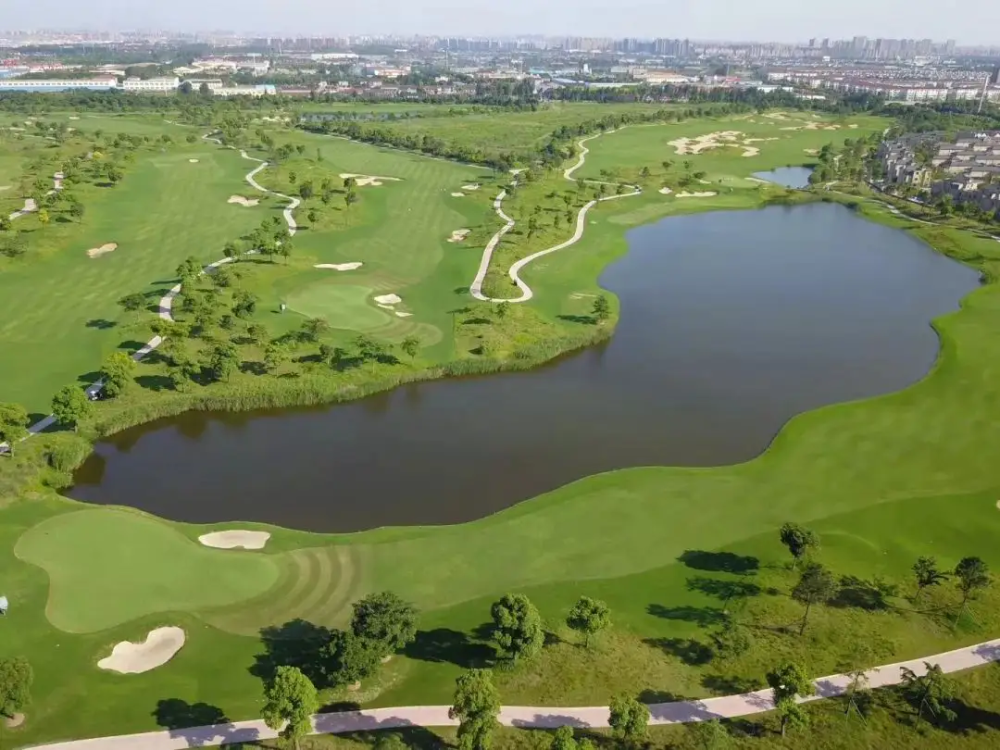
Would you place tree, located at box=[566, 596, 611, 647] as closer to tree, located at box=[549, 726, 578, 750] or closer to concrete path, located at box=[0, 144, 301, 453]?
tree, located at box=[549, 726, 578, 750]

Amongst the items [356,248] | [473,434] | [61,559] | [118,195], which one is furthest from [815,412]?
[118,195]

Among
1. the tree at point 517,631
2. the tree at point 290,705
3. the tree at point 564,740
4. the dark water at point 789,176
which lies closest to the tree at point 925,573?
the tree at point 517,631

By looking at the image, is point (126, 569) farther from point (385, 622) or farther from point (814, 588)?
point (814, 588)

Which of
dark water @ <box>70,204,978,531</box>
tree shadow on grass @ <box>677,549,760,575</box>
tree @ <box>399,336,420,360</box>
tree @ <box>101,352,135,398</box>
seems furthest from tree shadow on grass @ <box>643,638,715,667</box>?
tree @ <box>101,352,135,398</box>

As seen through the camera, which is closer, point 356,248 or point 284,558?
point 284,558

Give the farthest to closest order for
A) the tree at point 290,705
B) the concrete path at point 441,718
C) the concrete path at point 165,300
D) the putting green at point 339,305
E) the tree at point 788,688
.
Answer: the putting green at point 339,305 → the concrete path at point 165,300 → the tree at point 788,688 → the concrete path at point 441,718 → the tree at point 290,705

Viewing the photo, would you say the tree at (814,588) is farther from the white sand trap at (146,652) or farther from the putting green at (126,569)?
the white sand trap at (146,652)

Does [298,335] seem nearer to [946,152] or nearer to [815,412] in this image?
[815,412]
